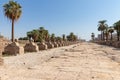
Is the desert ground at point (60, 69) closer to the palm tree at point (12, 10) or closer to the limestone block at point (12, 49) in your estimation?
the limestone block at point (12, 49)

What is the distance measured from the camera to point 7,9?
31656 mm

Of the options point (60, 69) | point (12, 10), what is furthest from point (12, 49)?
point (12, 10)

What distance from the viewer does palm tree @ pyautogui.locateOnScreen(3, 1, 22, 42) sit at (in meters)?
31.3

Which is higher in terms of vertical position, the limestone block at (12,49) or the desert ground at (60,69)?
the limestone block at (12,49)

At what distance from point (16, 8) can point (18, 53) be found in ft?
42.1

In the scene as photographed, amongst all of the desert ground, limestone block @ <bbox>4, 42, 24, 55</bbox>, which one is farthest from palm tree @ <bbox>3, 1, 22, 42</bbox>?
the desert ground

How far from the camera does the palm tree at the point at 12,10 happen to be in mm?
31333

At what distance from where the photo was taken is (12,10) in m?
31.2

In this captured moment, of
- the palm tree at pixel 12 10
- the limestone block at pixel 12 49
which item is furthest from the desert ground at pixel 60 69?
the palm tree at pixel 12 10

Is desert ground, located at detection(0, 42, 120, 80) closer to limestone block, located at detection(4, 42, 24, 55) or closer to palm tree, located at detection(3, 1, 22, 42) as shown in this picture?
limestone block, located at detection(4, 42, 24, 55)

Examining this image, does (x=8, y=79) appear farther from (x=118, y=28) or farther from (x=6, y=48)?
(x=118, y=28)

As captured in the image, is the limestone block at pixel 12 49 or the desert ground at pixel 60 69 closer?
the desert ground at pixel 60 69

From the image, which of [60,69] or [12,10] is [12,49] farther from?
[12,10]

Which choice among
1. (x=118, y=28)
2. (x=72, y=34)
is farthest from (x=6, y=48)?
(x=72, y=34)
